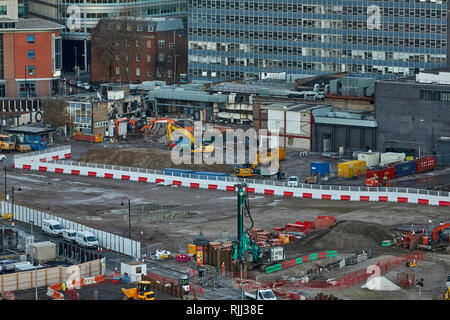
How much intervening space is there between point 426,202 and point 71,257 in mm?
41031

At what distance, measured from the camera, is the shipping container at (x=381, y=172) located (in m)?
147

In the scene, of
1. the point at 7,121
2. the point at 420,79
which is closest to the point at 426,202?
the point at 420,79

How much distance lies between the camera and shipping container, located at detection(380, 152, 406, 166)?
155 meters

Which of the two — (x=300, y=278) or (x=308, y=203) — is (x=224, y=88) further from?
(x=300, y=278)

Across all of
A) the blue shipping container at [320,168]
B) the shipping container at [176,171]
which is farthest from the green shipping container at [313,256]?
the shipping container at [176,171]

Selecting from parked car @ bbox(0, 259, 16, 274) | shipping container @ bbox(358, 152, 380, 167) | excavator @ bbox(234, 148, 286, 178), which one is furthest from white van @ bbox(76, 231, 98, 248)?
shipping container @ bbox(358, 152, 380, 167)

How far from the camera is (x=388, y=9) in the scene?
643 feet

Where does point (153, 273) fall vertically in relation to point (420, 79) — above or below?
below

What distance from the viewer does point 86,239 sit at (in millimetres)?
117000

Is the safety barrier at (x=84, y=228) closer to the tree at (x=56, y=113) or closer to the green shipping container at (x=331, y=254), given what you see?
the green shipping container at (x=331, y=254)

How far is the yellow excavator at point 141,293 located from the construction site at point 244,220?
0.12 metres

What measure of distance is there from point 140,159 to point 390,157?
30.3 m

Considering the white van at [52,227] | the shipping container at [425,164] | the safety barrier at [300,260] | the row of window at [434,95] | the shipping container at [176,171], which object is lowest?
the safety barrier at [300,260]

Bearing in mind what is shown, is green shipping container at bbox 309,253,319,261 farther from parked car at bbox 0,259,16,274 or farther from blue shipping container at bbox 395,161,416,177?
blue shipping container at bbox 395,161,416,177
